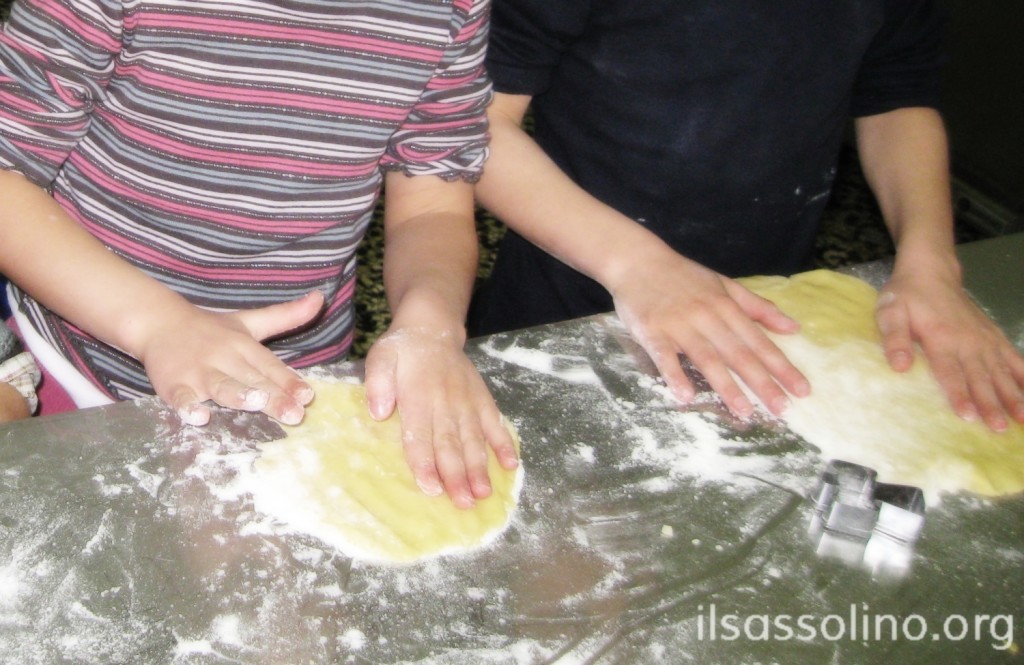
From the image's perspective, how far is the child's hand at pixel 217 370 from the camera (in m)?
0.67

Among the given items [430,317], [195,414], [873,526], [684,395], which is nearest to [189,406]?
[195,414]

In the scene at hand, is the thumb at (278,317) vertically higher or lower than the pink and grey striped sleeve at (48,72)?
lower

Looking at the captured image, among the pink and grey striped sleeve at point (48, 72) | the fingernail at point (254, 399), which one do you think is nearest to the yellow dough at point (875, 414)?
the fingernail at point (254, 399)

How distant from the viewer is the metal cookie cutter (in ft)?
2.20

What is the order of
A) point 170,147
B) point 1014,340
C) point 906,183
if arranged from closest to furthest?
1. point 170,147
2. point 1014,340
3. point 906,183

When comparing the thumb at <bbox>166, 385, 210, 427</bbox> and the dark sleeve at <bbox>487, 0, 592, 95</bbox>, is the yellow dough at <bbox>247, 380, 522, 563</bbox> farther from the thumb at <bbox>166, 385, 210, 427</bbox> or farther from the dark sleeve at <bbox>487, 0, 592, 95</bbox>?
the dark sleeve at <bbox>487, 0, 592, 95</bbox>

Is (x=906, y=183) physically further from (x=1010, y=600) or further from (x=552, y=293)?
(x=1010, y=600)

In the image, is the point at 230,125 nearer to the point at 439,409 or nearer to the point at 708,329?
the point at 439,409

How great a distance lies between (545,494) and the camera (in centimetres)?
68

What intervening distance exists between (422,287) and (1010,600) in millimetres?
522

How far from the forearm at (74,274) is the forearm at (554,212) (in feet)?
1.22

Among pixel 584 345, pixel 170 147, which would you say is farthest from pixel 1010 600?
pixel 170 147

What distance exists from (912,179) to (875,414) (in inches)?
16.8

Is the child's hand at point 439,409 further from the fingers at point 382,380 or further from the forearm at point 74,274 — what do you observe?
the forearm at point 74,274
